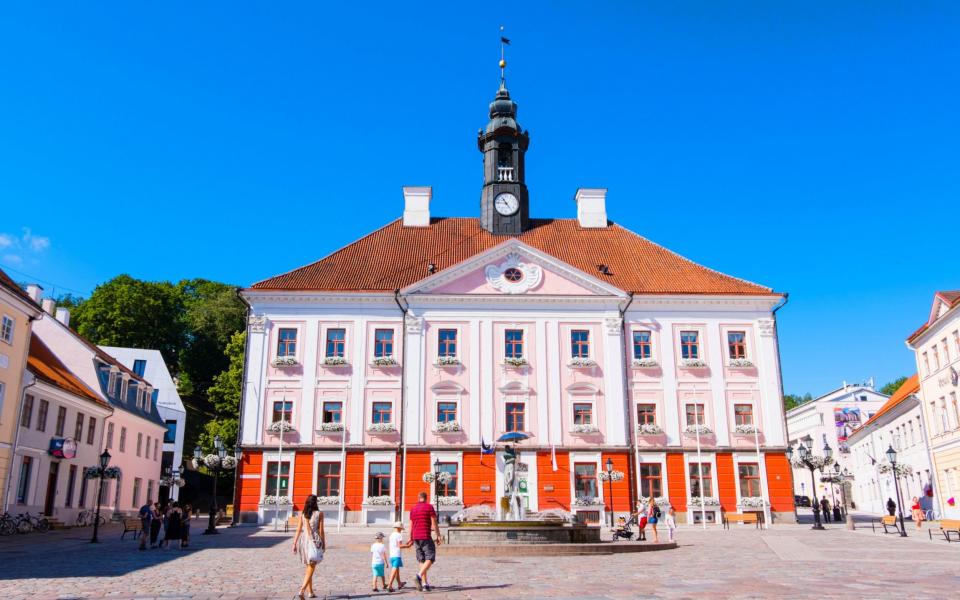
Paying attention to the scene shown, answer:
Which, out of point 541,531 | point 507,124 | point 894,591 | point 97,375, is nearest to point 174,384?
point 97,375

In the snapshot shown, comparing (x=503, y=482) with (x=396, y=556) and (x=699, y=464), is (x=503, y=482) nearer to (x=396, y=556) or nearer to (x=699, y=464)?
(x=699, y=464)

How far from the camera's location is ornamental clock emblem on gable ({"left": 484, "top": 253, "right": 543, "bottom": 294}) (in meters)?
41.4

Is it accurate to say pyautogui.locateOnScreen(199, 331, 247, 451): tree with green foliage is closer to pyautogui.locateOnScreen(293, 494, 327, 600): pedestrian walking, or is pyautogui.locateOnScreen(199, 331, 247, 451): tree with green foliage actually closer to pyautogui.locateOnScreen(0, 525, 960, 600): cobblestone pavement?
pyautogui.locateOnScreen(0, 525, 960, 600): cobblestone pavement

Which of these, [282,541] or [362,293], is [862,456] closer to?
[362,293]

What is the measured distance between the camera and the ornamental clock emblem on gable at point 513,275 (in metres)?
41.4

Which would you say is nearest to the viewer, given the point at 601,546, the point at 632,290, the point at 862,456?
the point at 601,546

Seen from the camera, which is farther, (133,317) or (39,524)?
(133,317)

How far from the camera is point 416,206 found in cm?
4784

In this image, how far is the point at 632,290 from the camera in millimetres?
41625

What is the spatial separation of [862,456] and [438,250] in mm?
44255

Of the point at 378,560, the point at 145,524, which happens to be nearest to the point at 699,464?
the point at 145,524

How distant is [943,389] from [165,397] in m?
51.0

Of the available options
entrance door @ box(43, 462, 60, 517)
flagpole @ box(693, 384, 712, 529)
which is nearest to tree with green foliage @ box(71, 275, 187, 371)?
entrance door @ box(43, 462, 60, 517)

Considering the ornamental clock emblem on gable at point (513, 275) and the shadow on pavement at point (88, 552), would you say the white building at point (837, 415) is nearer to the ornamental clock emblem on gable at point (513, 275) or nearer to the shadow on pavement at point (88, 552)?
the ornamental clock emblem on gable at point (513, 275)
